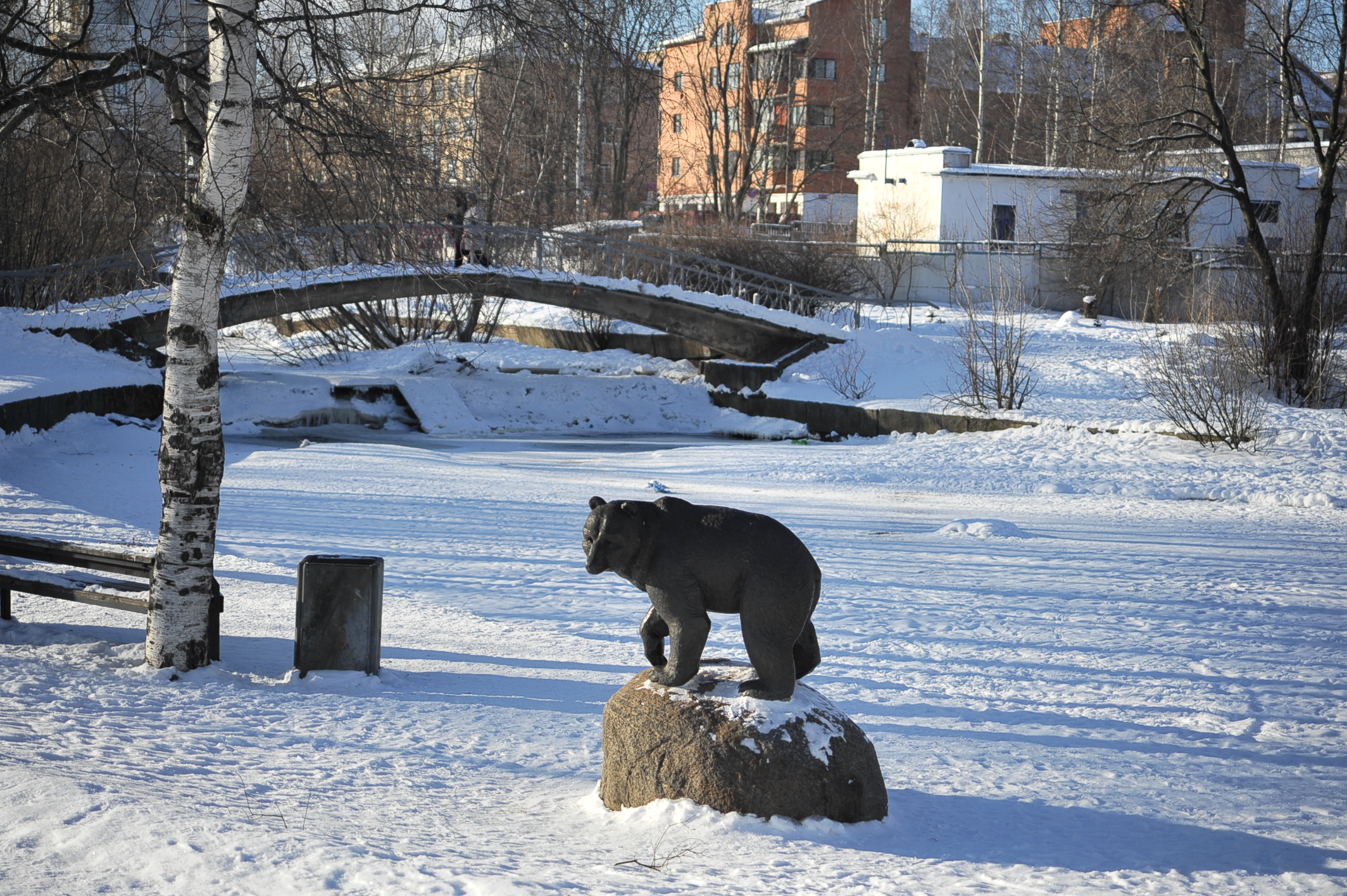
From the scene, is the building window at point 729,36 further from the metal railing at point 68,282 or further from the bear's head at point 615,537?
the bear's head at point 615,537

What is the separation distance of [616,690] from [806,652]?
2343 mm

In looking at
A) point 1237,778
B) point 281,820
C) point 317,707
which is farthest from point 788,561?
point 317,707

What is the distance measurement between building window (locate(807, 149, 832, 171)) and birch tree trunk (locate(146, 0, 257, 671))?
54.7 meters

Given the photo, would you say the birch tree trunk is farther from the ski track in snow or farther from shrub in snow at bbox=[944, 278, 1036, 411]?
shrub in snow at bbox=[944, 278, 1036, 411]

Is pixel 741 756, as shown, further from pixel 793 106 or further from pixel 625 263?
pixel 793 106

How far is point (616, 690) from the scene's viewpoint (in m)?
7.64

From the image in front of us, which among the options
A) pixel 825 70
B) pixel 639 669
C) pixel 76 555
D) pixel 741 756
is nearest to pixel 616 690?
pixel 639 669

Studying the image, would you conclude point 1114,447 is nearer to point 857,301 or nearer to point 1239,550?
point 1239,550

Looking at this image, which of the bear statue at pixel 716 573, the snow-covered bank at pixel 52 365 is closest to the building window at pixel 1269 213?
the snow-covered bank at pixel 52 365

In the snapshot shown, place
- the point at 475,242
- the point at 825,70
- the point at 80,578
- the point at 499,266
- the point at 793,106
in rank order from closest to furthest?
the point at 80,578, the point at 499,266, the point at 475,242, the point at 793,106, the point at 825,70

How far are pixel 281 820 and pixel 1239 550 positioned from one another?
436 inches

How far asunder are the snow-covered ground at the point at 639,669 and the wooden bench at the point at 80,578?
33 cm

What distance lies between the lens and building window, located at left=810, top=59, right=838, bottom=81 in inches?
2447

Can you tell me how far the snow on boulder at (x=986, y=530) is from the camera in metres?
13.4
